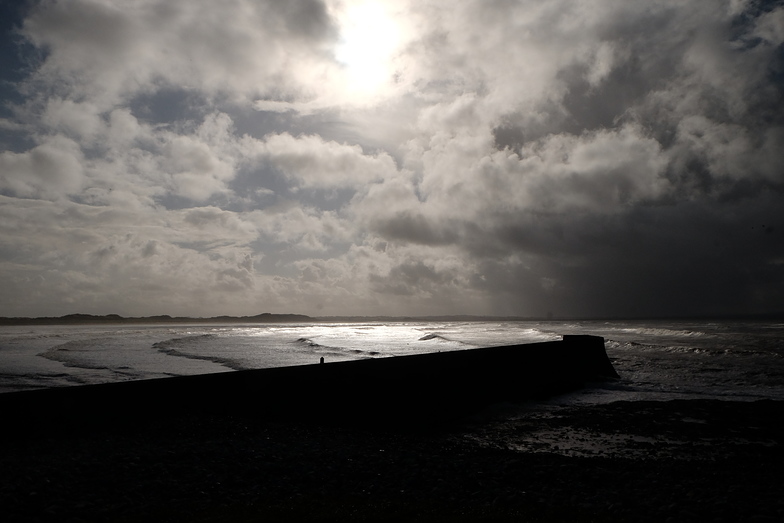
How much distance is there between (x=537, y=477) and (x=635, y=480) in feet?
3.86

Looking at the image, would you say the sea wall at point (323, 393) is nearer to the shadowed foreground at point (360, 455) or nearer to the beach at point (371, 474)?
the shadowed foreground at point (360, 455)

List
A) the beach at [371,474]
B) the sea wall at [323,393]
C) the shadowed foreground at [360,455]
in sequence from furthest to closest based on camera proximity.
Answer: the sea wall at [323,393] → the shadowed foreground at [360,455] → the beach at [371,474]

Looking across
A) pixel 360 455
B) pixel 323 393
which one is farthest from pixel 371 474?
pixel 323 393

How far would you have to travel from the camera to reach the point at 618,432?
31.3 feet

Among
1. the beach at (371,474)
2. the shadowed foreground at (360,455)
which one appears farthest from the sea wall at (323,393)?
the beach at (371,474)

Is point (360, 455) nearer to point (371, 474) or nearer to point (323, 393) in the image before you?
point (371, 474)

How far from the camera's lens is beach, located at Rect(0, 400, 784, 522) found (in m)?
5.05

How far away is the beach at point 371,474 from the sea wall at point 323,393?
286 millimetres

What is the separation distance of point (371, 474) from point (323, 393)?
3567mm

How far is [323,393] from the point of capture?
31.5 ft

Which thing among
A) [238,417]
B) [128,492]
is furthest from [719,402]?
[128,492]

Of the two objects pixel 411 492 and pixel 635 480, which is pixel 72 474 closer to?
pixel 411 492

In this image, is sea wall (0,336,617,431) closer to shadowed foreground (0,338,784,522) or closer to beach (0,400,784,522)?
shadowed foreground (0,338,784,522)

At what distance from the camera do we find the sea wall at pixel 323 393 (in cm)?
742
